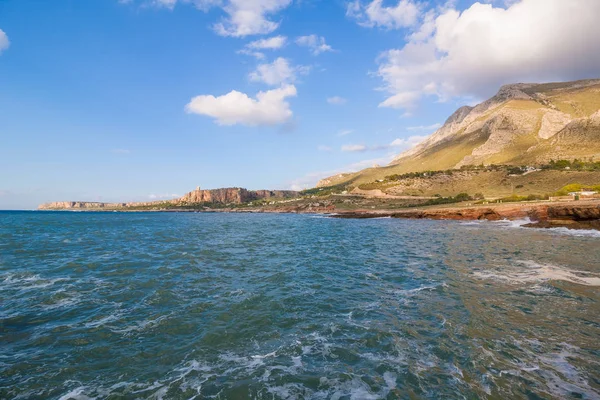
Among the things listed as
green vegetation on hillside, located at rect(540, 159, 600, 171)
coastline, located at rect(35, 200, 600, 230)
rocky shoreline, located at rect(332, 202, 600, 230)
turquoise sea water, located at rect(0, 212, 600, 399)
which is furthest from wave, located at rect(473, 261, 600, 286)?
green vegetation on hillside, located at rect(540, 159, 600, 171)

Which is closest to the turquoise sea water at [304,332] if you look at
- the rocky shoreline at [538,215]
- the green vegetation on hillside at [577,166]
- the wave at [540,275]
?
the wave at [540,275]

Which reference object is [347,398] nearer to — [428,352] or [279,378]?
[279,378]

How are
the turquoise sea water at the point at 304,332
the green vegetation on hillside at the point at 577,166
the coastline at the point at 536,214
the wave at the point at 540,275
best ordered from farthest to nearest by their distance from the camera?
the green vegetation on hillside at the point at 577,166 → the coastline at the point at 536,214 → the wave at the point at 540,275 → the turquoise sea water at the point at 304,332

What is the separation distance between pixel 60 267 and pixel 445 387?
75.5 feet

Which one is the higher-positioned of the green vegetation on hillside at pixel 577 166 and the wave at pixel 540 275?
the green vegetation on hillside at pixel 577 166

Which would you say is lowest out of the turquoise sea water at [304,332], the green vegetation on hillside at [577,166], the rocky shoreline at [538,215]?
the rocky shoreline at [538,215]

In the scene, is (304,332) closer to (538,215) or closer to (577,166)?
(538,215)

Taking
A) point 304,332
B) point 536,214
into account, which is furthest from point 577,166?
point 304,332

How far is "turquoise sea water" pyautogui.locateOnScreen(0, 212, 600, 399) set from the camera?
21.7 ft

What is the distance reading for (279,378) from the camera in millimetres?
6848

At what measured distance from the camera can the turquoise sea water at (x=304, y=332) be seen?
21.7ft

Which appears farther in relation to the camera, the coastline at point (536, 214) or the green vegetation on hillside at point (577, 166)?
the green vegetation on hillside at point (577, 166)

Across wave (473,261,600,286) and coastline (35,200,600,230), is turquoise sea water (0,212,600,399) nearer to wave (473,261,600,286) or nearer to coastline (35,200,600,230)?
wave (473,261,600,286)

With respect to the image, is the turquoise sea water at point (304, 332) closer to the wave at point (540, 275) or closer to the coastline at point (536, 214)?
the wave at point (540, 275)
